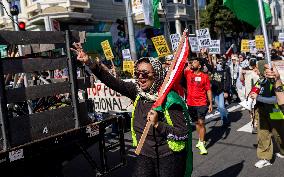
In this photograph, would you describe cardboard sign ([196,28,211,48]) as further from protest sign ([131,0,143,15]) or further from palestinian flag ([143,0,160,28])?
protest sign ([131,0,143,15])

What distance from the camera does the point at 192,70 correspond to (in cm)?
774

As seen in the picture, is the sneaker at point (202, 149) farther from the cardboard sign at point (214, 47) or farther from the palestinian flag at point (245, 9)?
the cardboard sign at point (214, 47)

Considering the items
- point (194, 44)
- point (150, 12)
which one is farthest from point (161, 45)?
point (150, 12)

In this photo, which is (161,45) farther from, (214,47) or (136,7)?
(136,7)

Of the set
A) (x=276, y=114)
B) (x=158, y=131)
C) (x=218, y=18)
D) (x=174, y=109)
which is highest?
(x=218, y=18)

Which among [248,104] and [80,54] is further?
[248,104]

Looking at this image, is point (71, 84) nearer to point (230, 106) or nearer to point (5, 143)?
point (5, 143)

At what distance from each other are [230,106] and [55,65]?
30.3 ft

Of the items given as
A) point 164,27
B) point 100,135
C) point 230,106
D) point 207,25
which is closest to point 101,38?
point 164,27

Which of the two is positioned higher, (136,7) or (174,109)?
(136,7)

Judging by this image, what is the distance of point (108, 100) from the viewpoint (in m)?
8.05

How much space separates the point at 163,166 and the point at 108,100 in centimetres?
474

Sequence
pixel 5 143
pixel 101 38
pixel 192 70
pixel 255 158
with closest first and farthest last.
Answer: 1. pixel 5 143
2. pixel 255 158
3. pixel 192 70
4. pixel 101 38

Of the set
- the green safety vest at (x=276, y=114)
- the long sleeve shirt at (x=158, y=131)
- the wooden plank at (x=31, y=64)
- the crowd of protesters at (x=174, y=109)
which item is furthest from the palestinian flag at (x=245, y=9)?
the wooden plank at (x=31, y=64)
